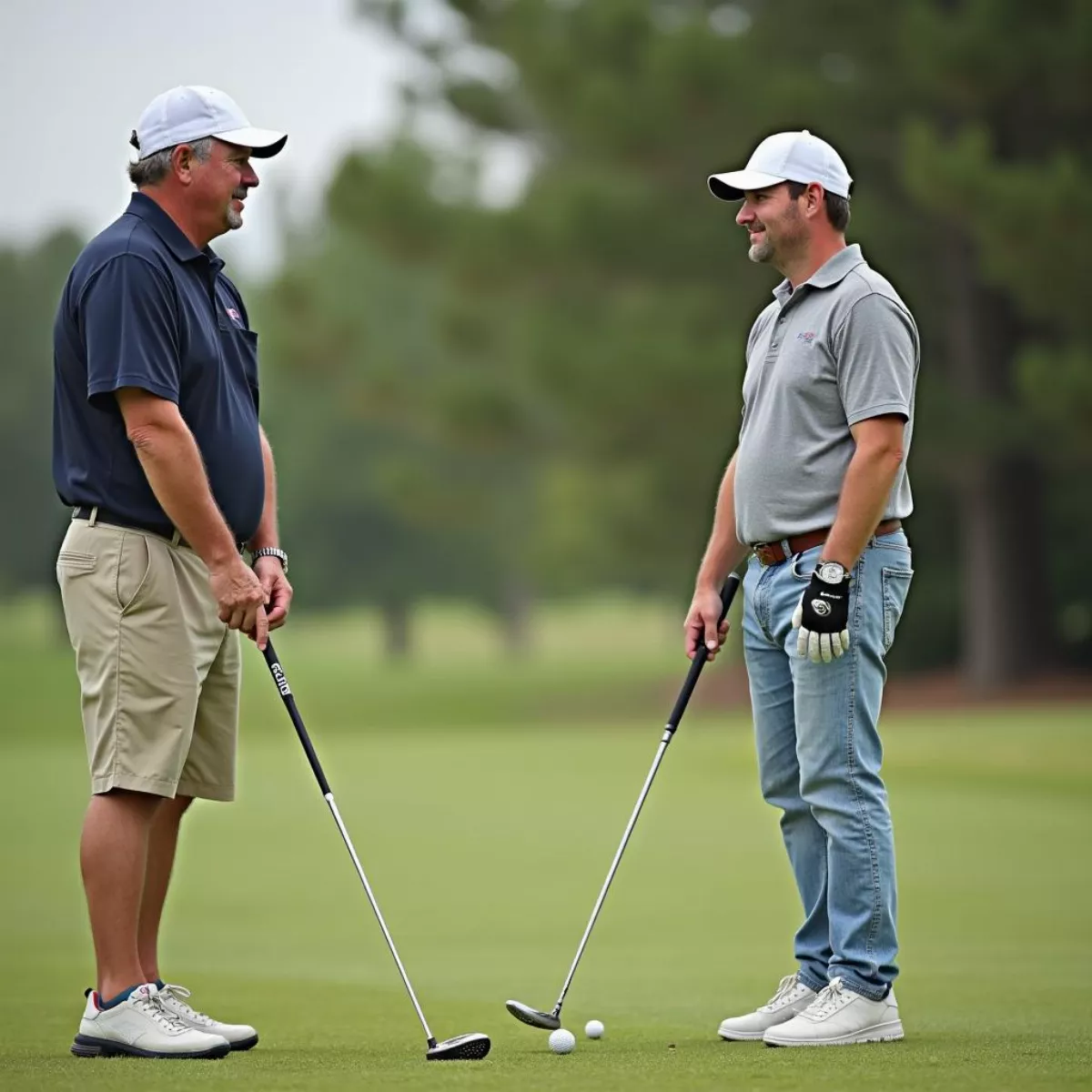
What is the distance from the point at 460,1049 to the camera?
4.56 meters

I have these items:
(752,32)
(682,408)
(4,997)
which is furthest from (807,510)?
(752,32)

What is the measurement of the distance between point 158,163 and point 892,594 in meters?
2.16

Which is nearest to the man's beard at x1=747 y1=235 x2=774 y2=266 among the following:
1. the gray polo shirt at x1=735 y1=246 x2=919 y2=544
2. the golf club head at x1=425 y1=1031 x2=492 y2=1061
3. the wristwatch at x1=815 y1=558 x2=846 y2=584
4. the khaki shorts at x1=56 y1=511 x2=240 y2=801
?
the gray polo shirt at x1=735 y1=246 x2=919 y2=544

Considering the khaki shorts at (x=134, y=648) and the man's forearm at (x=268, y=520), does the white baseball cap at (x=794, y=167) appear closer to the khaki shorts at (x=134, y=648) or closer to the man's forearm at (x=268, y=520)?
the man's forearm at (x=268, y=520)

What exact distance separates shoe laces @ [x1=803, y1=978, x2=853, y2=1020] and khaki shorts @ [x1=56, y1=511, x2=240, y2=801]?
5.42 ft

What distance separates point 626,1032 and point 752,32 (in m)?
21.5

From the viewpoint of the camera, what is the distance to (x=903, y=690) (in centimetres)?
2725

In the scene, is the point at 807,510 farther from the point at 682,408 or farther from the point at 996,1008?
the point at 682,408

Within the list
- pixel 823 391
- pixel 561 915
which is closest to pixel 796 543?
pixel 823 391

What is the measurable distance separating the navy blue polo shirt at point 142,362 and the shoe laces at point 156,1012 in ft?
3.72

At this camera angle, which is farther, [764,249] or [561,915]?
[561,915]

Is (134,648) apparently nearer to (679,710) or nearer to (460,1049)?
(460,1049)

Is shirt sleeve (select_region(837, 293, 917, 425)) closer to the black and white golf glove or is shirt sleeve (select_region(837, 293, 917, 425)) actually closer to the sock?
the black and white golf glove

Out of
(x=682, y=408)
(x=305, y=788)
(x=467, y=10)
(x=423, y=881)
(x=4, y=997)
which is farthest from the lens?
(x=467, y=10)
